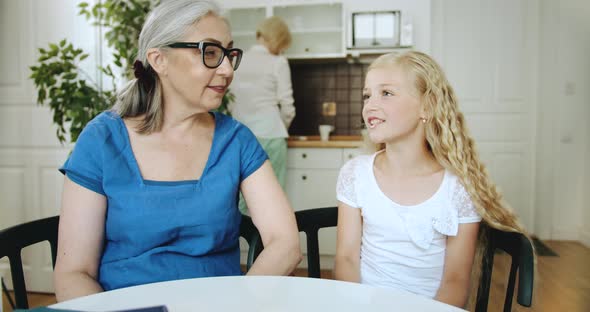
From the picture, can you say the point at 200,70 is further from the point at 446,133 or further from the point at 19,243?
the point at 446,133

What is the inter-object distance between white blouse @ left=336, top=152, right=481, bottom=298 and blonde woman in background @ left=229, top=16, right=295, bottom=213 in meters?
1.93

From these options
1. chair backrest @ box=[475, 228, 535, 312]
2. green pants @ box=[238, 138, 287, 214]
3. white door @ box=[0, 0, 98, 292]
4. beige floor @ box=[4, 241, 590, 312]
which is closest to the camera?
chair backrest @ box=[475, 228, 535, 312]

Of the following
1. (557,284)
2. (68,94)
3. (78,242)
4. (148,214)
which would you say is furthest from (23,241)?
(557,284)

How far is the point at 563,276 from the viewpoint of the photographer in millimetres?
3121

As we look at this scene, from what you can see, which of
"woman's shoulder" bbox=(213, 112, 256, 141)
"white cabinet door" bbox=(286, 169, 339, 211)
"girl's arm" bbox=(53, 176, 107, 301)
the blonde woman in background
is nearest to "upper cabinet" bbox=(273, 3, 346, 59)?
the blonde woman in background

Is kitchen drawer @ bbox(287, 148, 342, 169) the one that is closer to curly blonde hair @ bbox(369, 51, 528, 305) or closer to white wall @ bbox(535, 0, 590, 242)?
curly blonde hair @ bbox(369, 51, 528, 305)

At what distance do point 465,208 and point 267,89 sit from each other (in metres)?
2.24

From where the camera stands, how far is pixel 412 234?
1.34 meters

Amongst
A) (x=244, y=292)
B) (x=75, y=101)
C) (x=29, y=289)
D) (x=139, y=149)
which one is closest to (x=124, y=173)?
(x=139, y=149)

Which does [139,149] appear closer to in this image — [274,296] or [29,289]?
[274,296]

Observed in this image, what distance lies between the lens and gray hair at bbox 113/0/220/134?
3.87 ft

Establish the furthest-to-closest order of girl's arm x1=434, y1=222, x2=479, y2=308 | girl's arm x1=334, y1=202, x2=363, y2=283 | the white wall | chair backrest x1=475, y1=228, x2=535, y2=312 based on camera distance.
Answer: the white wall → girl's arm x1=334, y1=202, x2=363, y2=283 → girl's arm x1=434, y1=222, x2=479, y2=308 → chair backrest x1=475, y1=228, x2=535, y2=312

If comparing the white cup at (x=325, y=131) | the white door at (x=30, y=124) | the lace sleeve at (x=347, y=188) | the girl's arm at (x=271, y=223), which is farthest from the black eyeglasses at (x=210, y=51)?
the white cup at (x=325, y=131)

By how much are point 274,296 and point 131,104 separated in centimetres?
78
